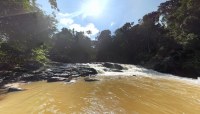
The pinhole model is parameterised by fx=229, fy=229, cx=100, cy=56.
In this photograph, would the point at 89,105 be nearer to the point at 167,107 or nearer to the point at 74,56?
the point at 167,107

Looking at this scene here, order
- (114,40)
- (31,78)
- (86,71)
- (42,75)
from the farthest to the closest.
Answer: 1. (114,40)
2. (86,71)
3. (42,75)
4. (31,78)

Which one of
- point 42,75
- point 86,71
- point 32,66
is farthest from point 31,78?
point 32,66

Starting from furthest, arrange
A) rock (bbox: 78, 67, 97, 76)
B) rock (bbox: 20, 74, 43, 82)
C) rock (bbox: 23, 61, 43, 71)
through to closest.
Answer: rock (bbox: 23, 61, 43, 71), rock (bbox: 78, 67, 97, 76), rock (bbox: 20, 74, 43, 82)

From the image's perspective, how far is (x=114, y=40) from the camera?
62625mm

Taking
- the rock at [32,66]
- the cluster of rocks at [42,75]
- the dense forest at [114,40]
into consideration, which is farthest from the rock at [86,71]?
the rock at [32,66]

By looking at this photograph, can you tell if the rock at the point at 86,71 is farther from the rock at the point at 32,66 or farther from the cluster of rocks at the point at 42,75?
the rock at the point at 32,66

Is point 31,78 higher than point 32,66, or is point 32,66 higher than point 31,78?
point 32,66

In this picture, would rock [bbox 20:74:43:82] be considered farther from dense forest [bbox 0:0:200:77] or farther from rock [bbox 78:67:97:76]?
rock [bbox 78:67:97:76]

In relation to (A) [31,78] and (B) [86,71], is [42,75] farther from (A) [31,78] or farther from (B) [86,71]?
(B) [86,71]

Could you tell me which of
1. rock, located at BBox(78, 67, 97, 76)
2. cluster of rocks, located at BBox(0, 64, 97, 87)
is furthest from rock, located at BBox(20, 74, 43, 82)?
rock, located at BBox(78, 67, 97, 76)

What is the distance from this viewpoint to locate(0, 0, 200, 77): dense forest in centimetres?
1692

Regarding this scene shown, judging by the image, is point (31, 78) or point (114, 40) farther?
point (114, 40)

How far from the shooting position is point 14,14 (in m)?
16.1

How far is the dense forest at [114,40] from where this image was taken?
1692 centimetres
